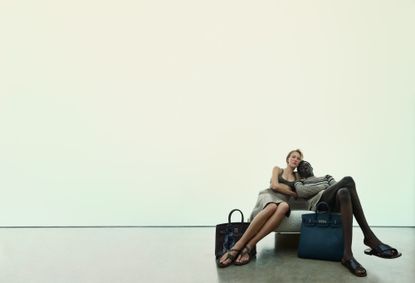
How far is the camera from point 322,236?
326 centimetres

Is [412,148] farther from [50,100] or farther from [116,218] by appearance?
[50,100]

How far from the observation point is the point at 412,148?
5176 millimetres

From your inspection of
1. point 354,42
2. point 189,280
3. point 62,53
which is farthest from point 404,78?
point 62,53

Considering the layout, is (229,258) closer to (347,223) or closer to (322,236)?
(322,236)

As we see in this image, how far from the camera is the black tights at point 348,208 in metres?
3.11

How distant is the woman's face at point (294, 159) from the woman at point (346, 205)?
0.20m

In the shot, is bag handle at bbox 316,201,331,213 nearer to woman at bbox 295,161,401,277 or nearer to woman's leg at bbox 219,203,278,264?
woman at bbox 295,161,401,277

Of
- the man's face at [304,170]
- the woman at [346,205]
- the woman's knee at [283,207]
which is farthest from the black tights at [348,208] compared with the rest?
the man's face at [304,170]

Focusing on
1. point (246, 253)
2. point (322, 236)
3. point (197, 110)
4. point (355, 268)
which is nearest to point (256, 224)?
point (246, 253)

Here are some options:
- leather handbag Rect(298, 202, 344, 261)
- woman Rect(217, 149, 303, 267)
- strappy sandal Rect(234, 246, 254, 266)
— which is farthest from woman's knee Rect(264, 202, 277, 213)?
strappy sandal Rect(234, 246, 254, 266)

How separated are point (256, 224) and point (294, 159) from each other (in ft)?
2.89

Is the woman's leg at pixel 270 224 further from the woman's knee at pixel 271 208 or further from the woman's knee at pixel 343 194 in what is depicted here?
the woman's knee at pixel 343 194

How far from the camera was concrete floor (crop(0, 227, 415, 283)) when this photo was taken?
283 centimetres

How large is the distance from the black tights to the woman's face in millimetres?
527
